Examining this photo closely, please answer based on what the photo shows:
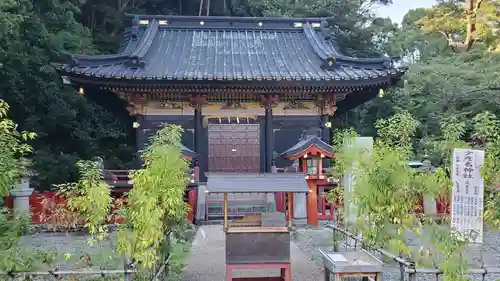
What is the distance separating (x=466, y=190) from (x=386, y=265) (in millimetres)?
3021

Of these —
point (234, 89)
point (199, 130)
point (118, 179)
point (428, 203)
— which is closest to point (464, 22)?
point (234, 89)

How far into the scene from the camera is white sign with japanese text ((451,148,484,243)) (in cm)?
962

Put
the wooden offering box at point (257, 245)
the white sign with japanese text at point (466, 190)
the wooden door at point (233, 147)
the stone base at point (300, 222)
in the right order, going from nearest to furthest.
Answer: the wooden offering box at point (257, 245), the white sign with japanese text at point (466, 190), the stone base at point (300, 222), the wooden door at point (233, 147)

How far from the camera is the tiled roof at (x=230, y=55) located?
48.5 feet

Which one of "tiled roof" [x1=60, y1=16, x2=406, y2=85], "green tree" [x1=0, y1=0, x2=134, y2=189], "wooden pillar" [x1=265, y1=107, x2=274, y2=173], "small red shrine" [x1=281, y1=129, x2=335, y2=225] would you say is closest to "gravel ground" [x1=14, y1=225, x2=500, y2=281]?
"small red shrine" [x1=281, y1=129, x2=335, y2=225]

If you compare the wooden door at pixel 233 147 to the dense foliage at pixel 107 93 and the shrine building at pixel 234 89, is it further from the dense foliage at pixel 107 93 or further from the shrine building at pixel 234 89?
the dense foliage at pixel 107 93

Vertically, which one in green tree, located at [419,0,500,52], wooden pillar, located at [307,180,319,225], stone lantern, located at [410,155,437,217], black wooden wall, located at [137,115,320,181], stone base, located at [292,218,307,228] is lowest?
stone base, located at [292,218,307,228]

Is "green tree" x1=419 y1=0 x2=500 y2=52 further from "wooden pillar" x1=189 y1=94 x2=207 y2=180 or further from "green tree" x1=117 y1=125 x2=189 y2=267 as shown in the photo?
"green tree" x1=117 y1=125 x2=189 y2=267

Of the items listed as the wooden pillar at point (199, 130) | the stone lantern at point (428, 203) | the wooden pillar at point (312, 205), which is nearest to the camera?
the stone lantern at point (428, 203)

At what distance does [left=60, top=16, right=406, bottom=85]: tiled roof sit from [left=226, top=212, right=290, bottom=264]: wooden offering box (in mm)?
8207

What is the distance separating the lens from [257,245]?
6902 millimetres

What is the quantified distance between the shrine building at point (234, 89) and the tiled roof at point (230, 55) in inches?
1.4

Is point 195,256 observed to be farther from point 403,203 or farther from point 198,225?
point 403,203

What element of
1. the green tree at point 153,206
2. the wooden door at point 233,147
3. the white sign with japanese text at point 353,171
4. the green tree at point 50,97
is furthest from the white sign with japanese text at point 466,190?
the green tree at point 50,97
